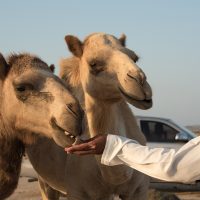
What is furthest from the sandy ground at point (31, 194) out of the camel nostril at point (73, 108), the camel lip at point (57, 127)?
the camel nostril at point (73, 108)

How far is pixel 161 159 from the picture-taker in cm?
307

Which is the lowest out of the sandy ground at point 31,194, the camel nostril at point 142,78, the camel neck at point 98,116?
the sandy ground at point 31,194

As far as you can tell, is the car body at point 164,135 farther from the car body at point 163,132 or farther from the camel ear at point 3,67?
the camel ear at point 3,67

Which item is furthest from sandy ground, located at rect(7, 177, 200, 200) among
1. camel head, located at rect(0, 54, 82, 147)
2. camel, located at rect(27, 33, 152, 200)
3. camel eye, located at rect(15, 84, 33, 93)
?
camel eye, located at rect(15, 84, 33, 93)

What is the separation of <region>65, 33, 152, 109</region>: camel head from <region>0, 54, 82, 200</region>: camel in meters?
0.63

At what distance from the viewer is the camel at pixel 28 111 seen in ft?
14.5

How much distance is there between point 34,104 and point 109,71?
0.99m

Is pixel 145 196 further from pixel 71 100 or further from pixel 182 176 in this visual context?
pixel 182 176

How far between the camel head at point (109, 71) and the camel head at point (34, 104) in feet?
2.05

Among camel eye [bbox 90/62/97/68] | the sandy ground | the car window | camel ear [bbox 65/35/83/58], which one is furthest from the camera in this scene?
the car window

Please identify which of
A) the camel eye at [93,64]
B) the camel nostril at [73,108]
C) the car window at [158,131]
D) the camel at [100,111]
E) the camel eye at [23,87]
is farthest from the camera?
the car window at [158,131]

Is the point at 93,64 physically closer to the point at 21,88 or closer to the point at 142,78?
the point at 142,78

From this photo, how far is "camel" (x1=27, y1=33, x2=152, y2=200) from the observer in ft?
17.6

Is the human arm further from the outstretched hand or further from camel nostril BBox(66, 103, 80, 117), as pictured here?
camel nostril BBox(66, 103, 80, 117)
